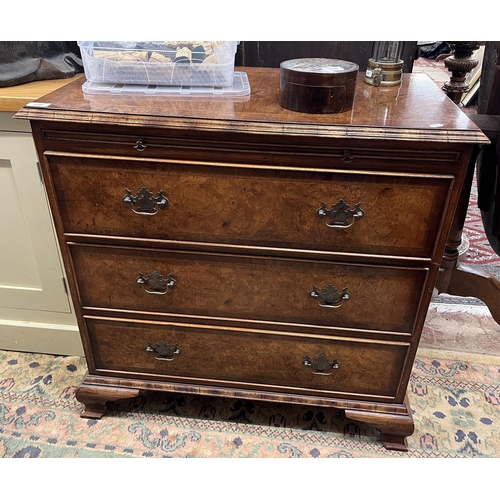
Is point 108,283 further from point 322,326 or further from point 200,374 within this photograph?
point 322,326

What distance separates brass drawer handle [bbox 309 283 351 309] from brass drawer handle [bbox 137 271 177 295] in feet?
1.16

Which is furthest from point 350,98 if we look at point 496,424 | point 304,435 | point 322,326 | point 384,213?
point 496,424

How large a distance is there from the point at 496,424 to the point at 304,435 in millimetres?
590

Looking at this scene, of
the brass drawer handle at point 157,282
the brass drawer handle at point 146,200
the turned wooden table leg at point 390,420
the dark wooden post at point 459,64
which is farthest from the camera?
the dark wooden post at point 459,64

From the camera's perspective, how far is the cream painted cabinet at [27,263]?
1.30 meters

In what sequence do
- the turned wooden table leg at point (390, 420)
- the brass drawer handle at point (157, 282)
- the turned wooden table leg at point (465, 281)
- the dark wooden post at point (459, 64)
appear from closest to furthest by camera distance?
the brass drawer handle at point (157, 282)
the turned wooden table leg at point (390, 420)
the dark wooden post at point (459, 64)
the turned wooden table leg at point (465, 281)

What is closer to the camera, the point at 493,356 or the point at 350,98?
the point at 350,98

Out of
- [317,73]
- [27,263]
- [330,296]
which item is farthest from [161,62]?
[27,263]

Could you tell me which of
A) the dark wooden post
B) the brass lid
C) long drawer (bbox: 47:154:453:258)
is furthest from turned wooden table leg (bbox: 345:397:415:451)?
the dark wooden post

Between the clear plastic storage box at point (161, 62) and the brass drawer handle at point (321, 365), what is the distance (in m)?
0.74

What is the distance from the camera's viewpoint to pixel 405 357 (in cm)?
117

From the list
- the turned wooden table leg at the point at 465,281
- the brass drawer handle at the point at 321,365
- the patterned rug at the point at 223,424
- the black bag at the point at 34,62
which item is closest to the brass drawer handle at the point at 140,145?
the black bag at the point at 34,62

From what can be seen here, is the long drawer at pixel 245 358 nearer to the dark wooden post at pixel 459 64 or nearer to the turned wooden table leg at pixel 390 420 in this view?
the turned wooden table leg at pixel 390 420

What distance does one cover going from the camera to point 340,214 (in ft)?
3.25
